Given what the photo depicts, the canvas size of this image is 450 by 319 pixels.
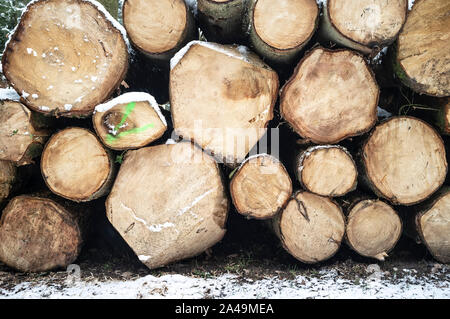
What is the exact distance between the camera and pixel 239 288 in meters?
1.79

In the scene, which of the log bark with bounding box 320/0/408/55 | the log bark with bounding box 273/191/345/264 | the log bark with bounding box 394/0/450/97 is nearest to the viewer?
the log bark with bounding box 320/0/408/55

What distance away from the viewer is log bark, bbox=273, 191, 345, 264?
187 centimetres

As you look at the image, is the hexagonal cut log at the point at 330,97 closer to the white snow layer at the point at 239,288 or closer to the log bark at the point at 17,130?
the white snow layer at the point at 239,288

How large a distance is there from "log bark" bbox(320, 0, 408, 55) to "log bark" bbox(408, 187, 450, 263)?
41.9 inches

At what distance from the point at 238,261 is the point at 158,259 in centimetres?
56

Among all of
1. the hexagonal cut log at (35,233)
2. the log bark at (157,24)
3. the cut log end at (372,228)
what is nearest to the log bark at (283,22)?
the log bark at (157,24)

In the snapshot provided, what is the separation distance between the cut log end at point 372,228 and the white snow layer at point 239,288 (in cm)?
19

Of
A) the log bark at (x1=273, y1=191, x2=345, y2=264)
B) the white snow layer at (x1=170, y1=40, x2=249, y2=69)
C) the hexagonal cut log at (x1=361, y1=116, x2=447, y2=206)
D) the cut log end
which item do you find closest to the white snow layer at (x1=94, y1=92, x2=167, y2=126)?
the white snow layer at (x1=170, y1=40, x2=249, y2=69)

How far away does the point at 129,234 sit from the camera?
73.8 inches

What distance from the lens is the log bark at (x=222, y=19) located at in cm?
166

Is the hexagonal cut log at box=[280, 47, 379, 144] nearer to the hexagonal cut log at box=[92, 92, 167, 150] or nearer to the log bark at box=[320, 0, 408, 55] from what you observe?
the log bark at box=[320, 0, 408, 55]

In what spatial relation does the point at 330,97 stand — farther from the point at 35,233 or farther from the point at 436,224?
the point at 35,233
